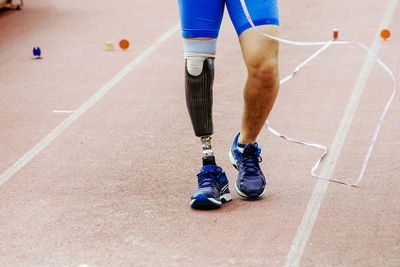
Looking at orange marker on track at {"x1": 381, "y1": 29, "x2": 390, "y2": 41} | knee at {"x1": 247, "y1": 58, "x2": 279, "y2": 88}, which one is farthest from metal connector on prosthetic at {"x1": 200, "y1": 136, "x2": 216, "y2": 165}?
orange marker on track at {"x1": 381, "y1": 29, "x2": 390, "y2": 41}

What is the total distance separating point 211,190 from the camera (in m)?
4.06

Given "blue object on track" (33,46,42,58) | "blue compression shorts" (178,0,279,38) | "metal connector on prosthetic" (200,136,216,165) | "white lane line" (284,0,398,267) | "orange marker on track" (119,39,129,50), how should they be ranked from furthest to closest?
"orange marker on track" (119,39,129,50), "blue object on track" (33,46,42,58), "metal connector on prosthetic" (200,136,216,165), "blue compression shorts" (178,0,279,38), "white lane line" (284,0,398,267)

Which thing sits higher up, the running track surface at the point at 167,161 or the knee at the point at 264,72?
the knee at the point at 264,72

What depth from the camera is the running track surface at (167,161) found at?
356cm

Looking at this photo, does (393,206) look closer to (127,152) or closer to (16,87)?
(127,152)

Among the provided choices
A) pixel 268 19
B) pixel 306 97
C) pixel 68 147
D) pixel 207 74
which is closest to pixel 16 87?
pixel 68 147

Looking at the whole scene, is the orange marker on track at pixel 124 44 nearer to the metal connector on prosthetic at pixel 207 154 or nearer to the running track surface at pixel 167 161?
the running track surface at pixel 167 161

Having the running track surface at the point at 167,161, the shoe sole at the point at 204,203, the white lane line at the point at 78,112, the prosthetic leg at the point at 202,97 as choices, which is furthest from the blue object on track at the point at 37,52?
the shoe sole at the point at 204,203

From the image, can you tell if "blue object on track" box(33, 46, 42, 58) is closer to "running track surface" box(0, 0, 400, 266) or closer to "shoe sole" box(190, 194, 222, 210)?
"running track surface" box(0, 0, 400, 266)

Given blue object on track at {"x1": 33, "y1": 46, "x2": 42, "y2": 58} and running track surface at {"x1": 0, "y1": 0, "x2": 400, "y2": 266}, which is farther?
blue object on track at {"x1": 33, "y1": 46, "x2": 42, "y2": 58}

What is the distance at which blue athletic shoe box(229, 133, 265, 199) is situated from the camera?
4.13m

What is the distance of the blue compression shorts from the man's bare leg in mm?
49

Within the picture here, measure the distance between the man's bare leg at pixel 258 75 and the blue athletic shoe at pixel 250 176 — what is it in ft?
0.29

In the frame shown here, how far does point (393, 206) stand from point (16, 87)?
419 centimetres
